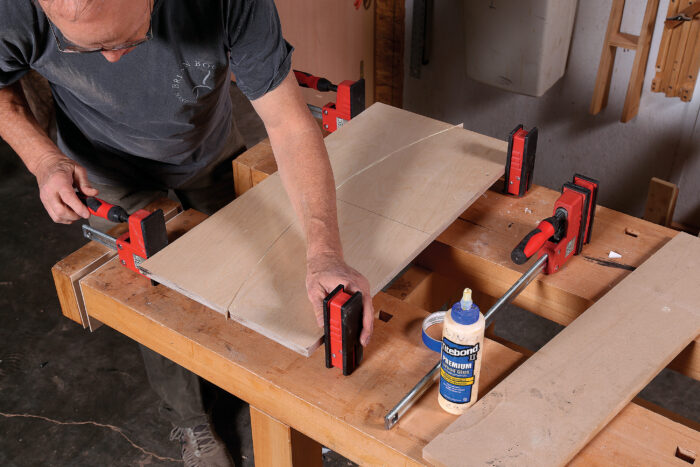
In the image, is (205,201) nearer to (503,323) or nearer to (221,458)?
(221,458)

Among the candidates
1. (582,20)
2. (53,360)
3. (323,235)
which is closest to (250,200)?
(323,235)

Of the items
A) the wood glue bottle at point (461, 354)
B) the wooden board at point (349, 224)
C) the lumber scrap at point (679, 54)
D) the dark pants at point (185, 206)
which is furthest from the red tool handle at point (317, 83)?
the lumber scrap at point (679, 54)

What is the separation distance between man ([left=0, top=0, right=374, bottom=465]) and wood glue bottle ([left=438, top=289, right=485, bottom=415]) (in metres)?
0.20

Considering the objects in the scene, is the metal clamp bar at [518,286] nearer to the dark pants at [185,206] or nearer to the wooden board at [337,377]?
the wooden board at [337,377]

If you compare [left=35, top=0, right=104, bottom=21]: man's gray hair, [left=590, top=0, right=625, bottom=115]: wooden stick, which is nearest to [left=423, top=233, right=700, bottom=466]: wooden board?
[left=35, top=0, right=104, bottom=21]: man's gray hair

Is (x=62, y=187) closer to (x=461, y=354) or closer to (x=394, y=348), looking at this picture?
(x=394, y=348)

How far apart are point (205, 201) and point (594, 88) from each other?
200 centimetres

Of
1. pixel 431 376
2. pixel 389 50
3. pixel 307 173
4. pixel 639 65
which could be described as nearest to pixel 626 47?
pixel 639 65

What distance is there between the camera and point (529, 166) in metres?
2.11

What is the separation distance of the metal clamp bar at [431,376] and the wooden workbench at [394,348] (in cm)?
2

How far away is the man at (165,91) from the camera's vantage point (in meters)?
1.66

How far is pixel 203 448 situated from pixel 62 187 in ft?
4.07

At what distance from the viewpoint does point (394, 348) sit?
5.54ft

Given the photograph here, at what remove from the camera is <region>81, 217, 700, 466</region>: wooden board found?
58.3 inches
